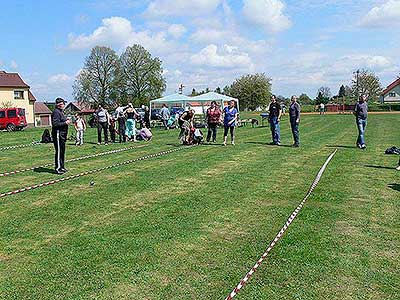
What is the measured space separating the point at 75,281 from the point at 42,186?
197 inches

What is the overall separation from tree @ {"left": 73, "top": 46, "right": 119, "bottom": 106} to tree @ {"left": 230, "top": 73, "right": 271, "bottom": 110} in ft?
89.8

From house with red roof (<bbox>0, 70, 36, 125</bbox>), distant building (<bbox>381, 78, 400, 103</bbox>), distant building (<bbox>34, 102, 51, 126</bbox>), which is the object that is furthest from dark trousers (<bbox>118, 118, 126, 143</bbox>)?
distant building (<bbox>381, 78, 400, 103</bbox>)

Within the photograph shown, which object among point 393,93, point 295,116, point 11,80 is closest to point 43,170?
point 295,116

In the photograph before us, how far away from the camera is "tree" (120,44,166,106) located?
70500mm

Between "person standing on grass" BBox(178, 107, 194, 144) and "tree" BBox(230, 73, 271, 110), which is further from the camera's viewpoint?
"tree" BBox(230, 73, 271, 110)

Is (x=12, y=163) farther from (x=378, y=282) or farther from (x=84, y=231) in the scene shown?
(x=378, y=282)

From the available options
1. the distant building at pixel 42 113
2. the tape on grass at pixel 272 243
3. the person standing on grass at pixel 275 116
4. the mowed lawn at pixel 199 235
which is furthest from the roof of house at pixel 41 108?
the tape on grass at pixel 272 243

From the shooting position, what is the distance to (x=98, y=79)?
2682 inches

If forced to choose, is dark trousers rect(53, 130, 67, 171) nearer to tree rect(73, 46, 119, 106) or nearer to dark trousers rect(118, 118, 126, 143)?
dark trousers rect(118, 118, 126, 143)

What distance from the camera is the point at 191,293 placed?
13.5ft

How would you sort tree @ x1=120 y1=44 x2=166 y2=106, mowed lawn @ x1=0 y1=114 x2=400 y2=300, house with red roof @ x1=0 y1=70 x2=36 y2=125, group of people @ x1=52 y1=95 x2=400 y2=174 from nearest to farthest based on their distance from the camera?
mowed lawn @ x1=0 y1=114 x2=400 y2=300, group of people @ x1=52 y1=95 x2=400 y2=174, house with red roof @ x1=0 y1=70 x2=36 y2=125, tree @ x1=120 y1=44 x2=166 y2=106

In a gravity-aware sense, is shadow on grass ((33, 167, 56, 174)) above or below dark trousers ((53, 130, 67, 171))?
below

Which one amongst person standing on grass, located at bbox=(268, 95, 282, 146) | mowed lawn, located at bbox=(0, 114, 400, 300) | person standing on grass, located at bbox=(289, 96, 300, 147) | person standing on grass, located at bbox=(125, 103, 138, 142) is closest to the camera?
mowed lawn, located at bbox=(0, 114, 400, 300)

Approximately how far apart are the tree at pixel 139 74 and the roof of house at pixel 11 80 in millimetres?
14713
